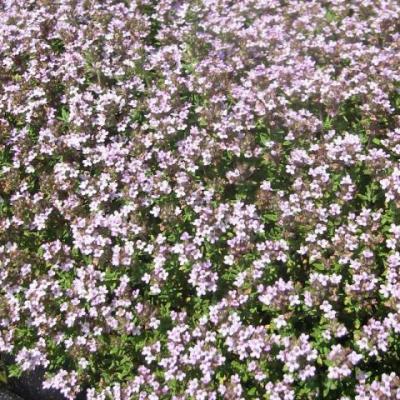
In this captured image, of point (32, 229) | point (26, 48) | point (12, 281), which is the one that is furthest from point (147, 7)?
point (12, 281)

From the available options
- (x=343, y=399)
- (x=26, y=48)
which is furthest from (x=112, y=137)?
(x=343, y=399)

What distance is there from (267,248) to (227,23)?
425 cm

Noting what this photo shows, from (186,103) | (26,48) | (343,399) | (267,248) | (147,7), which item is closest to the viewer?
(343,399)

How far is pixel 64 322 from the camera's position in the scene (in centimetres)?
598

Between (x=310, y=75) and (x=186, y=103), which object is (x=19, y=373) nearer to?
(x=186, y=103)

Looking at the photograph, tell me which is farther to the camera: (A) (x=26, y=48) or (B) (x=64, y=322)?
(A) (x=26, y=48)

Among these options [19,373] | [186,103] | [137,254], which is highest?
[186,103]

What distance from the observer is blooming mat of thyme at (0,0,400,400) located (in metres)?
5.49

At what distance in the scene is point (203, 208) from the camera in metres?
6.15

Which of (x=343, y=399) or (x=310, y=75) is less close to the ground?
(x=310, y=75)

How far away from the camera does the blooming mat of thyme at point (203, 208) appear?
5.49 m

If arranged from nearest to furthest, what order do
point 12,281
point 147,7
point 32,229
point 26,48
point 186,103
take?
1. point 12,281
2. point 32,229
3. point 186,103
4. point 26,48
5. point 147,7

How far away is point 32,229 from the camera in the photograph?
22.3 feet

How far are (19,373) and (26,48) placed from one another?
4624 mm
